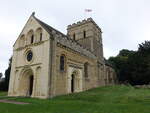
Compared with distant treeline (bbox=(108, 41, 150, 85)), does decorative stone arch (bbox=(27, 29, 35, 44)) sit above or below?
above

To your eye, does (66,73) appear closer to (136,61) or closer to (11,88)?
(11,88)

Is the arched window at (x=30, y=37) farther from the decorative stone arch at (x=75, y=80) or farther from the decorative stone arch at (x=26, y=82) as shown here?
the decorative stone arch at (x=75, y=80)

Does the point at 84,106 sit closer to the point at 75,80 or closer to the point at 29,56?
the point at 75,80

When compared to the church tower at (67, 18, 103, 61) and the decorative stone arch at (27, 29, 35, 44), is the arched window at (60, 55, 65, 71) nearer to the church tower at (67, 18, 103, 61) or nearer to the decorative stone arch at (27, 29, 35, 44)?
the decorative stone arch at (27, 29, 35, 44)

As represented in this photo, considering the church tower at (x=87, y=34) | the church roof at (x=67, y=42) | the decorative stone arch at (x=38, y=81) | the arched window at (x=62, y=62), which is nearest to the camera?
the decorative stone arch at (x=38, y=81)

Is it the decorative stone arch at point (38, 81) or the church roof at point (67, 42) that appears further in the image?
the church roof at point (67, 42)

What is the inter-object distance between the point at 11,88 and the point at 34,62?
599 cm

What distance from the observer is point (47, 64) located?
19328mm

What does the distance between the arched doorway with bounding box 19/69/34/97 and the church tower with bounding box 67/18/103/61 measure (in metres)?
13.8

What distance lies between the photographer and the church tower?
106 feet

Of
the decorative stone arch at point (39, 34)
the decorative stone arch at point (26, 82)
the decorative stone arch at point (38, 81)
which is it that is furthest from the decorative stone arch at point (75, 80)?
the decorative stone arch at point (39, 34)

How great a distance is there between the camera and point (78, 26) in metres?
35.3

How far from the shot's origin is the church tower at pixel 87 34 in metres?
32.2

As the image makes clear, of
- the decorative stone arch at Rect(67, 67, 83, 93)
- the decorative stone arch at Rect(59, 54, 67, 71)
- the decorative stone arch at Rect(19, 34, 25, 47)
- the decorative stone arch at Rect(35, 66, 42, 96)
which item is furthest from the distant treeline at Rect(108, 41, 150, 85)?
the decorative stone arch at Rect(19, 34, 25, 47)
